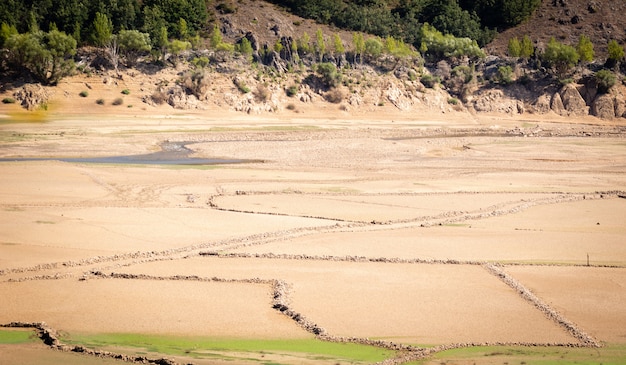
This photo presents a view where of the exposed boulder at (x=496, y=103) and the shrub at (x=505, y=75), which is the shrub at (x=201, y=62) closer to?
the exposed boulder at (x=496, y=103)

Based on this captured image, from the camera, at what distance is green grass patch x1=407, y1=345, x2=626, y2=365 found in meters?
12.9

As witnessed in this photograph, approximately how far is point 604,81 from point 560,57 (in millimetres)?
5758

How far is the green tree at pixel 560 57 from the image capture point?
82375 millimetres

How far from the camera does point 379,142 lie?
50.2m

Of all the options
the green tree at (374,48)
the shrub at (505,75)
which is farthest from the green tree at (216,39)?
the shrub at (505,75)

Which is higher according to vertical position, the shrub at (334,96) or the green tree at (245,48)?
the green tree at (245,48)

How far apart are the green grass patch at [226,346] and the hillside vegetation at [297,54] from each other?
54.3 metres

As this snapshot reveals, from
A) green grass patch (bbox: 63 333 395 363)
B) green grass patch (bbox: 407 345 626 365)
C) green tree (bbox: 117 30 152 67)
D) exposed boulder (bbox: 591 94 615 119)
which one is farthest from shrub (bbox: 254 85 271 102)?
green grass patch (bbox: 407 345 626 365)

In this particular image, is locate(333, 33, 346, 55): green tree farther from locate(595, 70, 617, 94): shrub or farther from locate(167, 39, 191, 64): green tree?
locate(595, 70, 617, 94): shrub

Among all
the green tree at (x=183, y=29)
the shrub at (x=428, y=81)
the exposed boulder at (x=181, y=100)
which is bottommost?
the exposed boulder at (x=181, y=100)

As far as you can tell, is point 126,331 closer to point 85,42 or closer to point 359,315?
point 359,315

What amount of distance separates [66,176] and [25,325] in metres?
18.6

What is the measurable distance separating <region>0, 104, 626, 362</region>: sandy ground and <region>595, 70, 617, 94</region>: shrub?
3895 centimetres

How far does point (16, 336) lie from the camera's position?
44.8 ft
